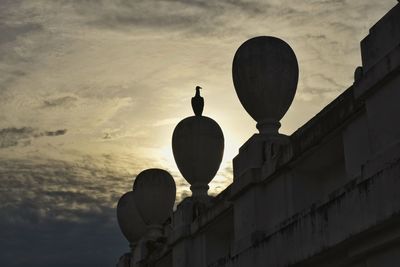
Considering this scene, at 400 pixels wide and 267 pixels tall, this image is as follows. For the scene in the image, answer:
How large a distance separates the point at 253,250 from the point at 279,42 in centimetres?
359

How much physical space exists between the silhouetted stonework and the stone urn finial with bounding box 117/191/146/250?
6.89 metres

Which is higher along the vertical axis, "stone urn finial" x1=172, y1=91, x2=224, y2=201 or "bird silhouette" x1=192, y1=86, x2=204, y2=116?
"bird silhouette" x1=192, y1=86, x2=204, y2=116

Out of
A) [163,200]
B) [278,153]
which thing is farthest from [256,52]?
[163,200]

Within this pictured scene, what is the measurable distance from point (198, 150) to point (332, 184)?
16.5 feet

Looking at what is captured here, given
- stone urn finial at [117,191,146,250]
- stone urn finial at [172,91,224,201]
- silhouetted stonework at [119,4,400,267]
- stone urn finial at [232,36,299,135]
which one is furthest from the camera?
stone urn finial at [117,191,146,250]

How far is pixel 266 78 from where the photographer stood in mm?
12969

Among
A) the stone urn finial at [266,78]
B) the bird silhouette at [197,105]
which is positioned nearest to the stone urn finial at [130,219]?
the bird silhouette at [197,105]

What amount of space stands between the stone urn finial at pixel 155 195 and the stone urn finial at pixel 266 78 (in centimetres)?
642

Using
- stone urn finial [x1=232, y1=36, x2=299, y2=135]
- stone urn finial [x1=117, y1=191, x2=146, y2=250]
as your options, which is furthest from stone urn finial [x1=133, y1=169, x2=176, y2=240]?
stone urn finial [x1=232, y1=36, x2=299, y2=135]

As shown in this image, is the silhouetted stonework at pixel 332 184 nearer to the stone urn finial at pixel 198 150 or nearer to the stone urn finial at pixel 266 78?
the stone urn finial at pixel 266 78

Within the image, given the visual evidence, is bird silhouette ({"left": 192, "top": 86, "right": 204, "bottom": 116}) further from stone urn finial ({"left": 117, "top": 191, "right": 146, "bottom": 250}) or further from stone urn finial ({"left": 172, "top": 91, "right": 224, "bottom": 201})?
stone urn finial ({"left": 117, "top": 191, "right": 146, "bottom": 250})

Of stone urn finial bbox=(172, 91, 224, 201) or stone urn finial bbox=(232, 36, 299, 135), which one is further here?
stone urn finial bbox=(172, 91, 224, 201)

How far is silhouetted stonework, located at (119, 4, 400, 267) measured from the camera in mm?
9438

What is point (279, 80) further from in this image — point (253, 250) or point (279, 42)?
point (253, 250)
